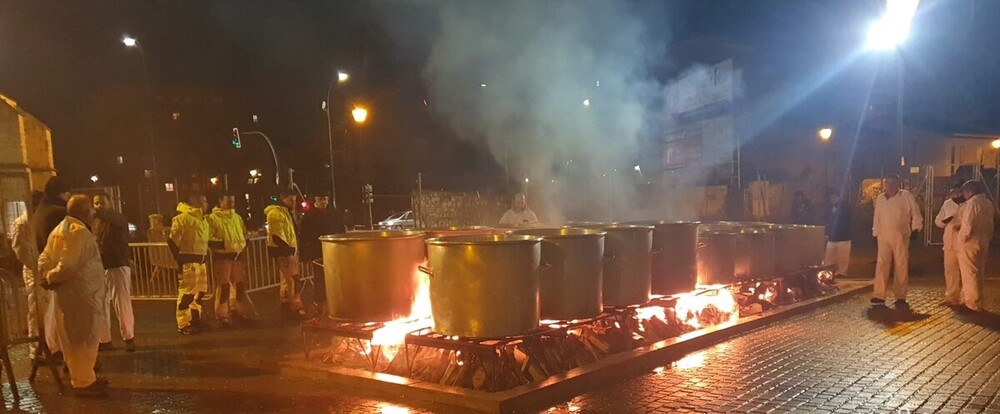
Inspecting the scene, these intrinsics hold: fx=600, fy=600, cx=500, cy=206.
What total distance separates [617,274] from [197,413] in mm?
3795

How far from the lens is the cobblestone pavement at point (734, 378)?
4.56m

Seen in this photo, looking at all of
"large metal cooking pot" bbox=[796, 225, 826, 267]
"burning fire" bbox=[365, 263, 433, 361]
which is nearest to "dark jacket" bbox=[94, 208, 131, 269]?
"burning fire" bbox=[365, 263, 433, 361]

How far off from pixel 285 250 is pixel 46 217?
310cm

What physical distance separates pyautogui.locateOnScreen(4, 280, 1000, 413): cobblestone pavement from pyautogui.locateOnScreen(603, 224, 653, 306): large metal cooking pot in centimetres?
78

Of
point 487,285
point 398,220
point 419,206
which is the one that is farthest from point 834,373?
point 398,220

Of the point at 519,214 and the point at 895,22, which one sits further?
the point at 895,22

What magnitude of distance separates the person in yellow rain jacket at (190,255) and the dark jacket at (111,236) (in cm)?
64

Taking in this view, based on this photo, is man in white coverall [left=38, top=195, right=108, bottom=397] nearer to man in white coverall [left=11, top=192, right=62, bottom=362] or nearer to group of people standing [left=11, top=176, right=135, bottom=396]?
group of people standing [left=11, top=176, right=135, bottom=396]

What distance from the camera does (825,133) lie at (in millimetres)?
19031

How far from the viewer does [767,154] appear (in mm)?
21094

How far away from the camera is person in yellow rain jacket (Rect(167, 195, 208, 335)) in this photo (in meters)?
7.46

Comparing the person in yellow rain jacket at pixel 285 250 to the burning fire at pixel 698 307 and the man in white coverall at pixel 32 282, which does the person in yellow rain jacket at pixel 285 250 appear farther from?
the burning fire at pixel 698 307

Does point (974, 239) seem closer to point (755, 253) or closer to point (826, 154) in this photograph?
point (755, 253)

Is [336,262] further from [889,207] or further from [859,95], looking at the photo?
[859,95]
